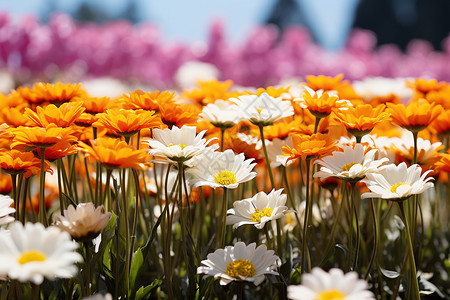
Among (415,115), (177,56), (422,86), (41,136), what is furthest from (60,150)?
(177,56)

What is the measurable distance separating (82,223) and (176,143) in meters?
0.18

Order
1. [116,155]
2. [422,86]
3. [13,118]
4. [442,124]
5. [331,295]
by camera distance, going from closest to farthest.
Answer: [331,295] < [116,155] < [13,118] < [442,124] < [422,86]

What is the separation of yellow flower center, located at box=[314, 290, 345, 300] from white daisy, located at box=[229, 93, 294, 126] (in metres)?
0.33

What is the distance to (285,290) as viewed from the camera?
0.77 m

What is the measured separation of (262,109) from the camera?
32.9 inches

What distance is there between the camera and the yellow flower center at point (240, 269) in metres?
0.70

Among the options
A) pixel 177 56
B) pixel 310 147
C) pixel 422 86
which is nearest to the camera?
pixel 310 147

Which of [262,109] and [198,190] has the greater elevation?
[262,109]

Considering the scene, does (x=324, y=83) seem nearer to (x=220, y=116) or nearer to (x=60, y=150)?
(x=220, y=116)

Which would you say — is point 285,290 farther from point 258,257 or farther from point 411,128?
point 411,128

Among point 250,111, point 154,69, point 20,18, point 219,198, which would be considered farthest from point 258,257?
point 154,69

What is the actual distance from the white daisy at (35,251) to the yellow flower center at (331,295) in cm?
24

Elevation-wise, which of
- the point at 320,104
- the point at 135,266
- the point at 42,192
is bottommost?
the point at 135,266

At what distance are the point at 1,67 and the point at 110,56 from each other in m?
1.16
